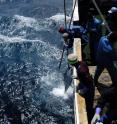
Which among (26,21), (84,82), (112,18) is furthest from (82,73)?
(26,21)

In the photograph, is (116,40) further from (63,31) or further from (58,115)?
(58,115)

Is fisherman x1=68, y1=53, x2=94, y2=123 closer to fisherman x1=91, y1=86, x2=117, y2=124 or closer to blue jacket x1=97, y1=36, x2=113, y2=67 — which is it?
blue jacket x1=97, y1=36, x2=113, y2=67

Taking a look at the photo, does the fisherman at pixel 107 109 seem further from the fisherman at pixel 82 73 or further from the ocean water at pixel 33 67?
the ocean water at pixel 33 67

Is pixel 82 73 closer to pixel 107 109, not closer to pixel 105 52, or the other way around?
pixel 105 52

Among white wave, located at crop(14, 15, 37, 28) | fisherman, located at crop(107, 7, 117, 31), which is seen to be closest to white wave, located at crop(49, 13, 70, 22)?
white wave, located at crop(14, 15, 37, 28)

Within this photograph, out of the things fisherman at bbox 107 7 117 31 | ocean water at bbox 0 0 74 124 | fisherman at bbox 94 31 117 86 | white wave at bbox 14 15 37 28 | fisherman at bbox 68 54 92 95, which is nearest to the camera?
fisherman at bbox 94 31 117 86

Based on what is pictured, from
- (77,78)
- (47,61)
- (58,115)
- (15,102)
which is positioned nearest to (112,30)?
(77,78)
